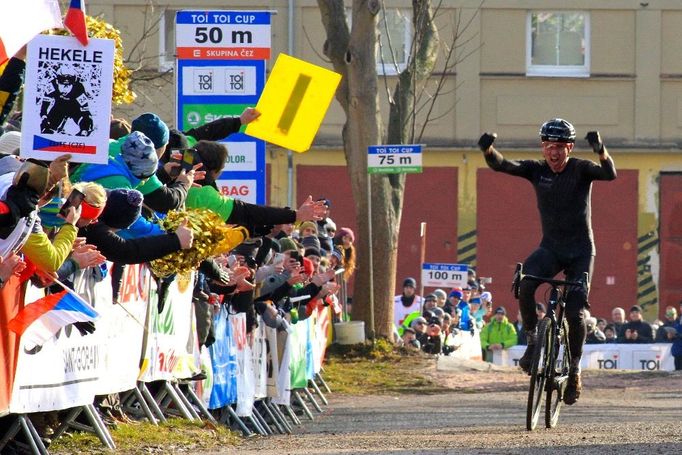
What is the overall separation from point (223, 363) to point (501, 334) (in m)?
18.4

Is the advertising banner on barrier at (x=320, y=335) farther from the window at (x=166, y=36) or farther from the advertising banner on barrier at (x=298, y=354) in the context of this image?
the window at (x=166, y=36)

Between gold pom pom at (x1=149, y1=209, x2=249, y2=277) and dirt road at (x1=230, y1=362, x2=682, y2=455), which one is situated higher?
gold pom pom at (x1=149, y1=209, x2=249, y2=277)

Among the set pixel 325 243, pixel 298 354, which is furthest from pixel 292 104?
pixel 325 243

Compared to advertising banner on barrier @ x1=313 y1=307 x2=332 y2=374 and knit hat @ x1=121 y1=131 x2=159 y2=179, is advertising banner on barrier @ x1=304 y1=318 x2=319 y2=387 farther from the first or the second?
knit hat @ x1=121 y1=131 x2=159 y2=179

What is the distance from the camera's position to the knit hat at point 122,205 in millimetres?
10203

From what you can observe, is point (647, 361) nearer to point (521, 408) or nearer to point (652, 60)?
point (652, 60)

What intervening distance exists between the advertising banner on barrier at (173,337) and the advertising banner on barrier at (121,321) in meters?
0.21

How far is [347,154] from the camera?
2720 centimetres

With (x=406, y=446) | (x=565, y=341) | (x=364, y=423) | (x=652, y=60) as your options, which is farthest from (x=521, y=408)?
(x=652, y=60)

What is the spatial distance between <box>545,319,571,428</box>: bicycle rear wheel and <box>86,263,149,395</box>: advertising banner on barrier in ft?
10.1

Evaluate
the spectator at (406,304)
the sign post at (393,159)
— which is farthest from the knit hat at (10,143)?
the spectator at (406,304)

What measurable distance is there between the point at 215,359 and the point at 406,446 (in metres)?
2.87

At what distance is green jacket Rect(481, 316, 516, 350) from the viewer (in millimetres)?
32000

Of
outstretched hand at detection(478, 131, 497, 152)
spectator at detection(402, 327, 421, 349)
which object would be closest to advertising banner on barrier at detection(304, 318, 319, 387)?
outstretched hand at detection(478, 131, 497, 152)
